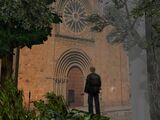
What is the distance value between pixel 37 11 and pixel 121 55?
2164 cm

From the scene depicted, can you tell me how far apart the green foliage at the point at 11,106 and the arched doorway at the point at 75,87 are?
2130 centimetres

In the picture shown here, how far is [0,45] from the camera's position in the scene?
8148 millimetres

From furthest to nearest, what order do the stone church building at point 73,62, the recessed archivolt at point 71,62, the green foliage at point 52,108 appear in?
the recessed archivolt at point 71,62, the stone church building at point 73,62, the green foliage at point 52,108

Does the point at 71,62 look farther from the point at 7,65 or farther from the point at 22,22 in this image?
the point at 22,22

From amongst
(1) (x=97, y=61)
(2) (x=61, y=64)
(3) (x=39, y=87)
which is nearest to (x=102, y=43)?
(1) (x=97, y=61)

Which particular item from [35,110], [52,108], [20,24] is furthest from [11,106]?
[20,24]

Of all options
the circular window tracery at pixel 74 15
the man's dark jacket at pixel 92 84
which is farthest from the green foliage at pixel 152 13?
the circular window tracery at pixel 74 15

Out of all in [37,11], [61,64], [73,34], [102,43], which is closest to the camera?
[37,11]

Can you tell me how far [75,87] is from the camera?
83.1 feet

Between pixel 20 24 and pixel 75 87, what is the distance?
1695 centimetres

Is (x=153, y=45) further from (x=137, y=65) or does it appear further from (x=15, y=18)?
(x=15, y=18)

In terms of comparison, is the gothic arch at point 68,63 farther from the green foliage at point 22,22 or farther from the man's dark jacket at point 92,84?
the green foliage at point 22,22

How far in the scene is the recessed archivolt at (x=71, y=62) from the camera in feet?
78.8

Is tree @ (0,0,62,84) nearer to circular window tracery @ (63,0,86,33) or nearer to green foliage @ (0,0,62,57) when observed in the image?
green foliage @ (0,0,62,57)
